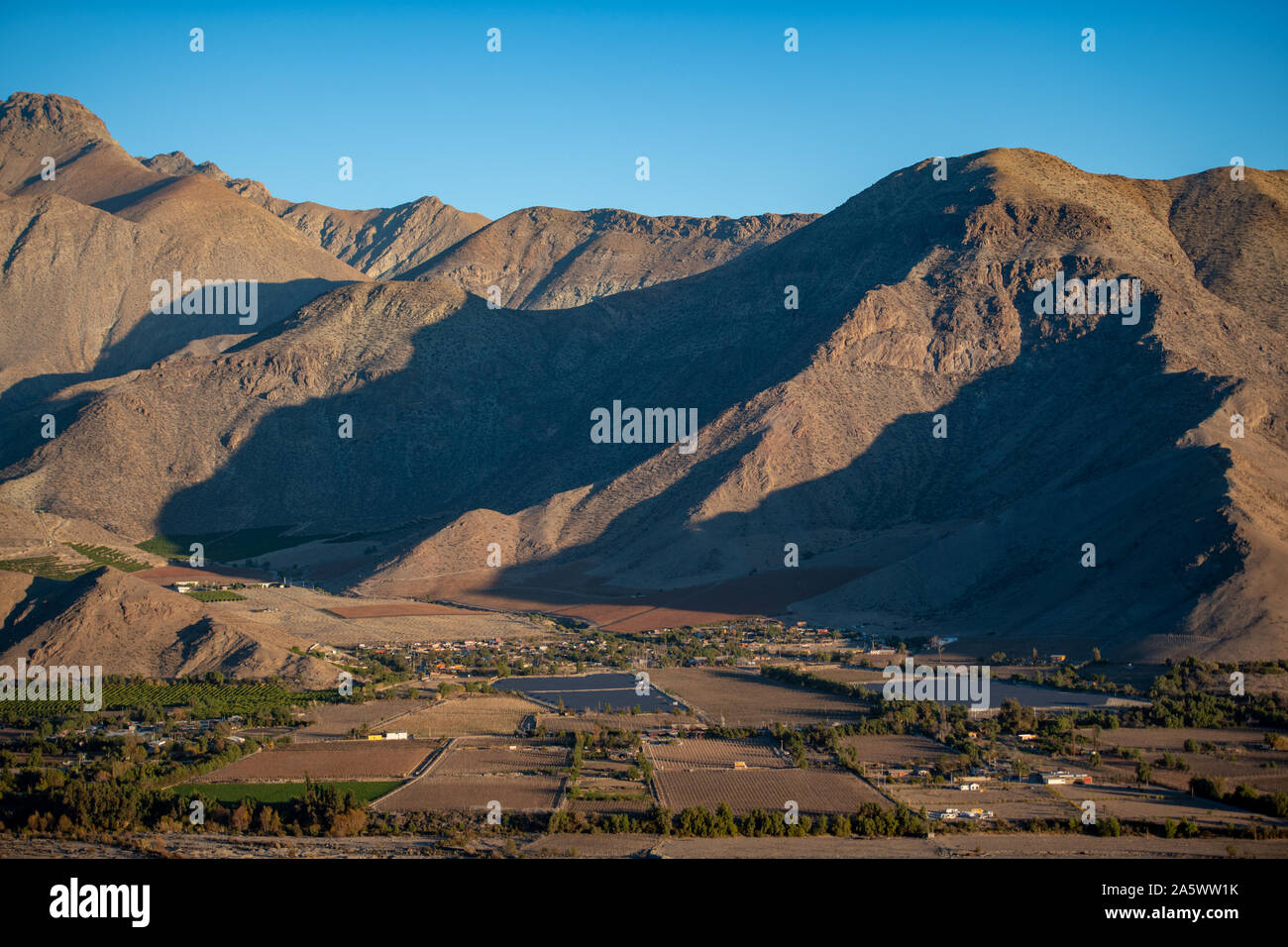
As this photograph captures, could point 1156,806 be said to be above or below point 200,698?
below

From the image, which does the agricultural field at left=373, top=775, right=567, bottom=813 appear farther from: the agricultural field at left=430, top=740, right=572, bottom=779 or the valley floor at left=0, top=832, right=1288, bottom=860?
the valley floor at left=0, top=832, right=1288, bottom=860

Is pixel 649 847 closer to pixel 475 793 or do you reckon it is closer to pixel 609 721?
pixel 475 793

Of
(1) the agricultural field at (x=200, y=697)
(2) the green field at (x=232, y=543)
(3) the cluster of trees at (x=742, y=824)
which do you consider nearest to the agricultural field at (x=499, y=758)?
(3) the cluster of trees at (x=742, y=824)

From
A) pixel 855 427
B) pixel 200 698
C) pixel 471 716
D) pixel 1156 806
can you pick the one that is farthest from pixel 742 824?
pixel 855 427

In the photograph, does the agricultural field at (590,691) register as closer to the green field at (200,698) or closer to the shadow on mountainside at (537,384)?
the green field at (200,698)
